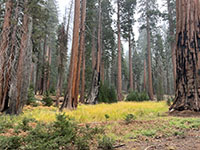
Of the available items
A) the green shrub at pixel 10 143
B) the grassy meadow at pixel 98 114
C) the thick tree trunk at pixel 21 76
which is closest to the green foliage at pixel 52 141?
the green shrub at pixel 10 143

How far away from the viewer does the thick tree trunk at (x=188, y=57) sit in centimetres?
520

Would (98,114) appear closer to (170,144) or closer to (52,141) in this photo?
(170,144)

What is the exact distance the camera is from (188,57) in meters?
5.52

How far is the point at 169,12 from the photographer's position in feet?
56.6

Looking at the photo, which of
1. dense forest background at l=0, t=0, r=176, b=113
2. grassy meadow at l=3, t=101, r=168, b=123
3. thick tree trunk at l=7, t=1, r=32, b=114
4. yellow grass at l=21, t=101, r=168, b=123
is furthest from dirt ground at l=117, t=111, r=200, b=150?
thick tree trunk at l=7, t=1, r=32, b=114

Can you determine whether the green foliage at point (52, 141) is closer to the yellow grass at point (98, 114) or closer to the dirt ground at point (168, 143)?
the dirt ground at point (168, 143)

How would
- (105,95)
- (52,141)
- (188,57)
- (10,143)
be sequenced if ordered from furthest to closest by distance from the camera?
(105,95), (188,57), (52,141), (10,143)

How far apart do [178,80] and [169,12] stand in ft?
47.9

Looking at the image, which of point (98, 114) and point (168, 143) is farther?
point (98, 114)

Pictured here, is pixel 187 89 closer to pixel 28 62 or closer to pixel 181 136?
pixel 181 136

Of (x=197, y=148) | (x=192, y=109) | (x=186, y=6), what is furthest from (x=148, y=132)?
(x=186, y=6)

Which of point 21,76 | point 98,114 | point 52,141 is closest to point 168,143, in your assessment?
point 52,141

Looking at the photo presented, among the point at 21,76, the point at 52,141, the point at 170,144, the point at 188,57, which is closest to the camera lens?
the point at 52,141

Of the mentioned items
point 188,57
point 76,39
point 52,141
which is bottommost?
point 52,141
